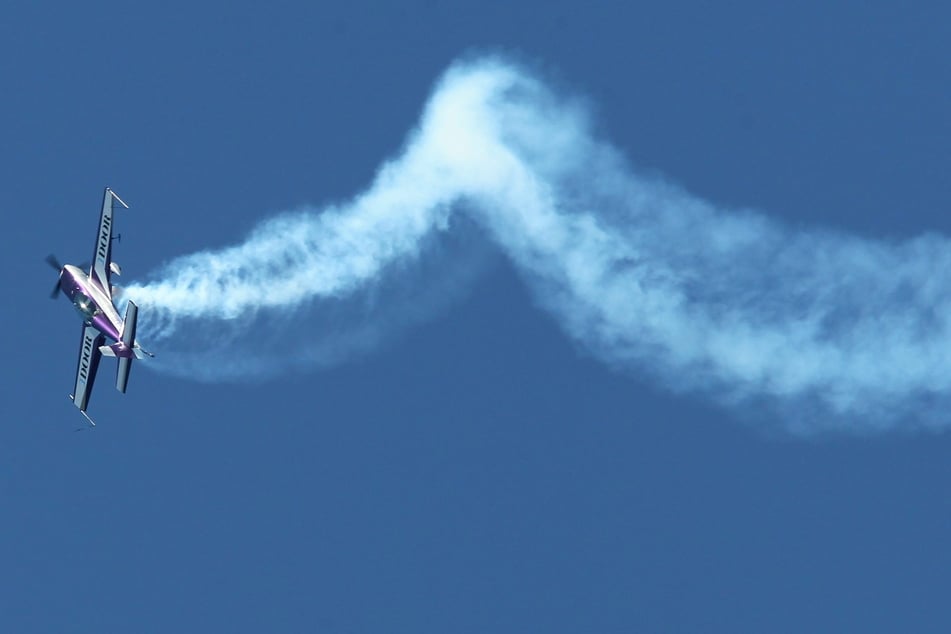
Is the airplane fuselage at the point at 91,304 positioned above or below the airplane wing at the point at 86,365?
above

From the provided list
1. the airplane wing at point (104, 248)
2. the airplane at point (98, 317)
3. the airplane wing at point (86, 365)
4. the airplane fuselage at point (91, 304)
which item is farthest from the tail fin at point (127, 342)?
the airplane wing at point (104, 248)

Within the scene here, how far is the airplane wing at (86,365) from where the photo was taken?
2418 inches

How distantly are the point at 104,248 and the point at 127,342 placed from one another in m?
4.69

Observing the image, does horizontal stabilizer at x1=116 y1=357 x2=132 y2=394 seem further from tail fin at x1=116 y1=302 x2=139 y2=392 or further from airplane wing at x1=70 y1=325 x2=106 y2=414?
airplane wing at x1=70 y1=325 x2=106 y2=414

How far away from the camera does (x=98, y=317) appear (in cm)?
6081

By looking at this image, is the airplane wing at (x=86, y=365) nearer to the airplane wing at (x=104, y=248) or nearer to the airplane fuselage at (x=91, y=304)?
the airplane fuselage at (x=91, y=304)

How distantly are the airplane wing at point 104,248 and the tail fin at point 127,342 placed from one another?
2.51 meters

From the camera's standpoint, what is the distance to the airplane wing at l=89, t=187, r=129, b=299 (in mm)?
61812

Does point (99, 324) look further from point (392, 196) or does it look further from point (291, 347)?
point (392, 196)

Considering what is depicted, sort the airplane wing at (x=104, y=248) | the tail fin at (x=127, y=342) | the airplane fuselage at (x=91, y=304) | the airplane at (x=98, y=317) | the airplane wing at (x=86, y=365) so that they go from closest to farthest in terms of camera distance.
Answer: the tail fin at (x=127, y=342) < the airplane at (x=98, y=317) < the airplane fuselage at (x=91, y=304) < the airplane wing at (x=86, y=365) < the airplane wing at (x=104, y=248)

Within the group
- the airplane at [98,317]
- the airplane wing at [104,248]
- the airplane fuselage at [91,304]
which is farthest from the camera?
the airplane wing at [104,248]

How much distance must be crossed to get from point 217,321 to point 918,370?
23.0 meters

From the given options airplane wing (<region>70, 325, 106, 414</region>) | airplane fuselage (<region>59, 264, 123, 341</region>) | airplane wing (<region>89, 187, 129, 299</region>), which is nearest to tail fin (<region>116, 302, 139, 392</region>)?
A: airplane fuselage (<region>59, 264, 123, 341</region>)

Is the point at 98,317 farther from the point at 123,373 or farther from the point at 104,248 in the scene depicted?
the point at 104,248
